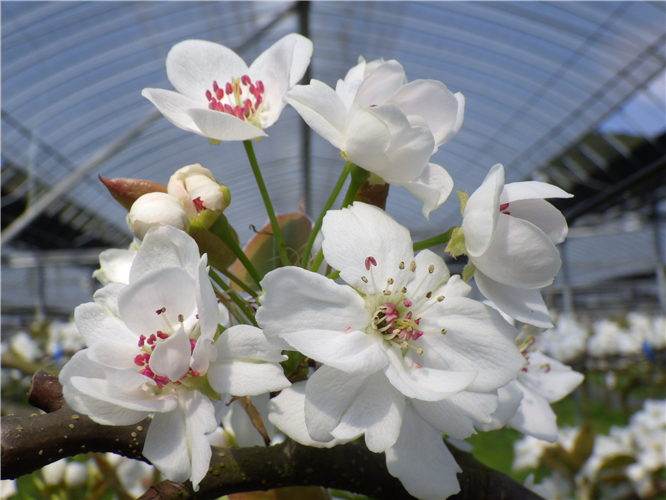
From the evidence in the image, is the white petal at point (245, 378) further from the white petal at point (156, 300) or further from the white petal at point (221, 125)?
the white petal at point (221, 125)

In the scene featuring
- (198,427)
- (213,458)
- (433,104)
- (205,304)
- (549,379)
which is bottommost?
(549,379)

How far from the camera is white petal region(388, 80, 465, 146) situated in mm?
565

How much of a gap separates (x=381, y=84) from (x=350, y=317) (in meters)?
0.25

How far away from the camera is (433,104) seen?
58cm

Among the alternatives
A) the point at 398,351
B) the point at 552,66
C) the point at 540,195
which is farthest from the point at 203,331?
the point at 552,66

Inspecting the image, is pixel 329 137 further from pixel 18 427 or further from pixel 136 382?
pixel 18 427

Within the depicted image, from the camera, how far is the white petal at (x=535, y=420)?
69cm

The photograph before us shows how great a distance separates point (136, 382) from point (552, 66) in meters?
8.33

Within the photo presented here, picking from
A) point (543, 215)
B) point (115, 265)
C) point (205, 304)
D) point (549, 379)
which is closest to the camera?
point (205, 304)

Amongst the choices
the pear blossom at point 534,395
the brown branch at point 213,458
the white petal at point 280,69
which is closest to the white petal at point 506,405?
the pear blossom at point 534,395

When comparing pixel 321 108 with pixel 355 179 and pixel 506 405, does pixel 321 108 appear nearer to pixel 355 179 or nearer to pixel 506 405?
pixel 355 179

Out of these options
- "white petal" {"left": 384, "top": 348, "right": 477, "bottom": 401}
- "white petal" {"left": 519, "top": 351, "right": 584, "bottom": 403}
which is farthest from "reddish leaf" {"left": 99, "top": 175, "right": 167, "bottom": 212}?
"white petal" {"left": 519, "top": 351, "right": 584, "bottom": 403}

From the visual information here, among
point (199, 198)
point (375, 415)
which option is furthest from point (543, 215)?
point (199, 198)

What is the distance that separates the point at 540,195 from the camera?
1.67 ft
